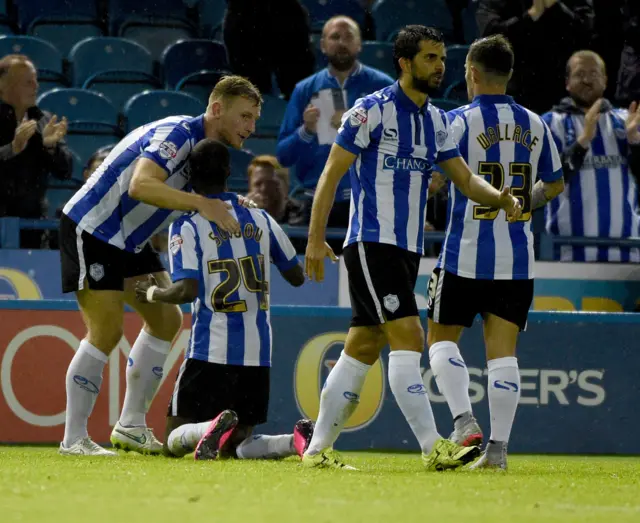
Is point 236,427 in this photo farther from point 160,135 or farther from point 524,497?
point 524,497

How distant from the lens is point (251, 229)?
587cm

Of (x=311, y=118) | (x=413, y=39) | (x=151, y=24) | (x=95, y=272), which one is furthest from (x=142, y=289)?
(x=151, y=24)

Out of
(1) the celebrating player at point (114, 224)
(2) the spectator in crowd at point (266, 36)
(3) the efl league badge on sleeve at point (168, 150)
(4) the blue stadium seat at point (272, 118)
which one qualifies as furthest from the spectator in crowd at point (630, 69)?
(3) the efl league badge on sleeve at point (168, 150)

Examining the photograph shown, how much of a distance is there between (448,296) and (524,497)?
5.01 ft

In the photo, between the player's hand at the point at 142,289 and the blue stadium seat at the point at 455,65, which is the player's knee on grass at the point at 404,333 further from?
the blue stadium seat at the point at 455,65

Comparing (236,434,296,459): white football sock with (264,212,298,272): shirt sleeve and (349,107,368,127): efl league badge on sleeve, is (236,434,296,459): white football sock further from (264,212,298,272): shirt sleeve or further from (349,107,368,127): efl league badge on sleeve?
(349,107,368,127): efl league badge on sleeve

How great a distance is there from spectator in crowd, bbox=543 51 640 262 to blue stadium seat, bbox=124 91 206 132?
2.91m

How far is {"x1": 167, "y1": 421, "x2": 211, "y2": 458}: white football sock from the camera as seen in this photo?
5.64m

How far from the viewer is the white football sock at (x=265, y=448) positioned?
573 centimetres

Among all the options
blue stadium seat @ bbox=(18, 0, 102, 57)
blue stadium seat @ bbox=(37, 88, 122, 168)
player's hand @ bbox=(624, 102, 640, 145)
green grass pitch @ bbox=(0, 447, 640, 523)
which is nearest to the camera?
green grass pitch @ bbox=(0, 447, 640, 523)

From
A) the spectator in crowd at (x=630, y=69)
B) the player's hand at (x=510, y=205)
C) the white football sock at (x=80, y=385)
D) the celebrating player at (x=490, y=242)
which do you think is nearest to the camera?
the player's hand at (x=510, y=205)

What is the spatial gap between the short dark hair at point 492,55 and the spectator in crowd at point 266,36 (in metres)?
4.57

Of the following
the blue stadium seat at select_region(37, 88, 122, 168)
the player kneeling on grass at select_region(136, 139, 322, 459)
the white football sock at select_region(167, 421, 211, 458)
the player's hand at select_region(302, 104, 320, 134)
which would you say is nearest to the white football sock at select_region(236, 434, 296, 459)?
the player kneeling on grass at select_region(136, 139, 322, 459)

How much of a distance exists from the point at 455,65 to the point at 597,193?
2803mm
